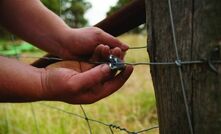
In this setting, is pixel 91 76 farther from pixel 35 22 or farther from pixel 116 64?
pixel 35 22

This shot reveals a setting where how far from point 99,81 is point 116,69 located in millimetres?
55

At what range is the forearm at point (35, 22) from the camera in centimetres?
159

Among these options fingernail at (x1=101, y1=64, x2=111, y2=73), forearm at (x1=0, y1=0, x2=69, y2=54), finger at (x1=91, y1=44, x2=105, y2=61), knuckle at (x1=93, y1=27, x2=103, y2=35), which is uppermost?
forearm at (x1=0, y1=0, x2=69, y2=54)

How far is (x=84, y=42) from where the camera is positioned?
4.89 ft

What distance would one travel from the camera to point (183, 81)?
3.54 ft

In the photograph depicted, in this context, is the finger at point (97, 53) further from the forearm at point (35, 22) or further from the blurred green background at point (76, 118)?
the blurred green background at point (76, 118)

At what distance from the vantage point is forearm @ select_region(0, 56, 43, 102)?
1332mm

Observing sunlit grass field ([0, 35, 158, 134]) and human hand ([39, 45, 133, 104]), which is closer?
human hand ([39, 45, 133, 104])

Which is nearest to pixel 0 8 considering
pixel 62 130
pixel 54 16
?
pixel 54 16

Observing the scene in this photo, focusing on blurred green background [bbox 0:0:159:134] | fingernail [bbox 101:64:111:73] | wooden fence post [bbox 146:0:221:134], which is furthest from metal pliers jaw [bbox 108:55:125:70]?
blurred green background [bbox 0:0:159:134]

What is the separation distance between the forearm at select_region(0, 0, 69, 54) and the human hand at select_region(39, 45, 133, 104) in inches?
8.3

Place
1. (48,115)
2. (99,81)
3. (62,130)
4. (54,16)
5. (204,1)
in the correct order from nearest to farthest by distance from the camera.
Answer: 1. (204,1)
2. (99,81)
3. (54,16)
4. (62,130)
5. (48,115)

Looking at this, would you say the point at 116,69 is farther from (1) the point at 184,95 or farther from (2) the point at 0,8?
(2) the point at 0,8

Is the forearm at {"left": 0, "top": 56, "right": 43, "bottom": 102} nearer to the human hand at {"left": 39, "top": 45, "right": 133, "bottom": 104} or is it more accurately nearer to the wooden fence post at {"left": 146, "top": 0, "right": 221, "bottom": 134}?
the human hand at {"left": 39, "top": 45, "right": 133, "bottom": 104}
